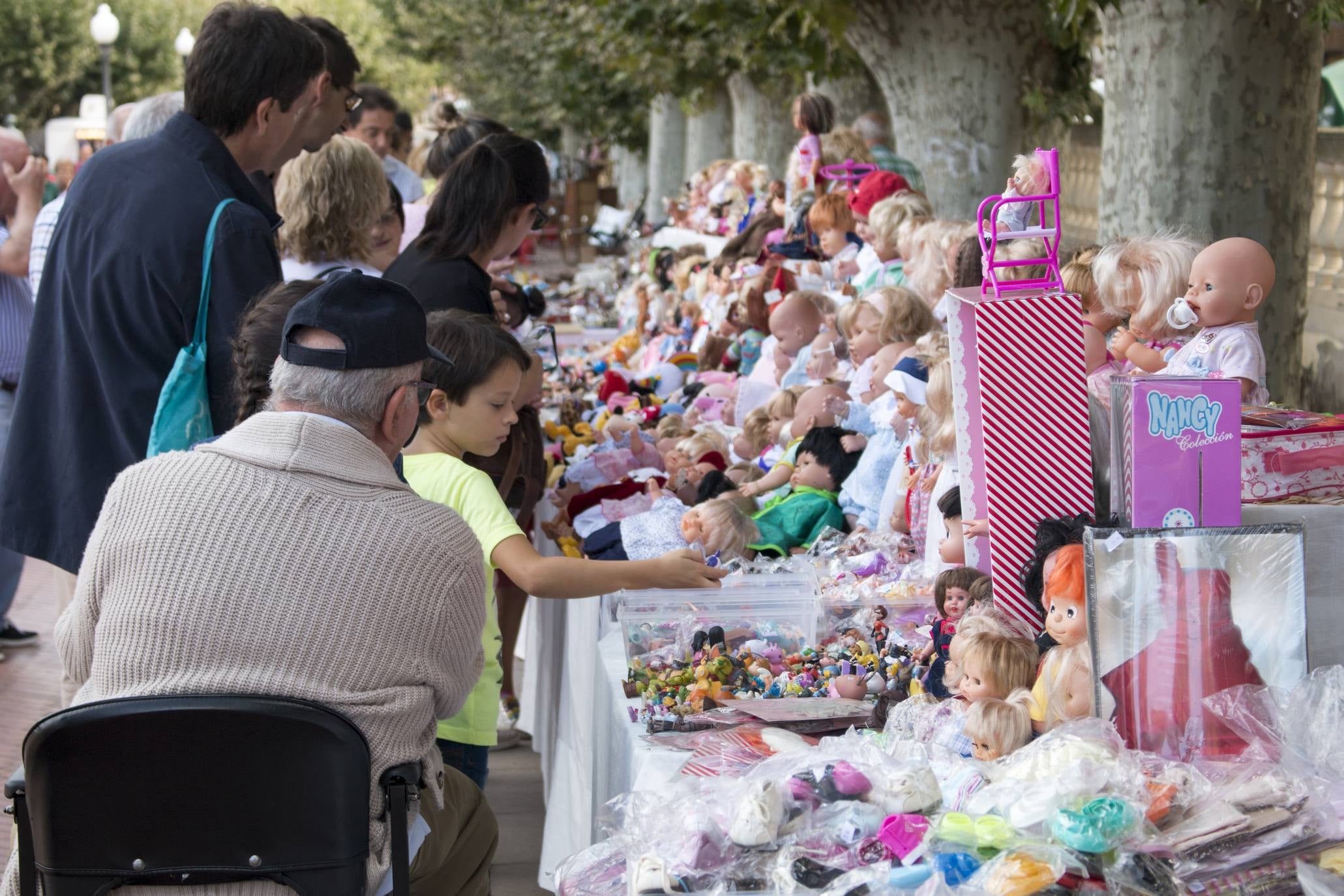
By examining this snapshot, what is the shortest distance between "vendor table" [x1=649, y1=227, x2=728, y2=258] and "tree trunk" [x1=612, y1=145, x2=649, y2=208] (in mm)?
13008

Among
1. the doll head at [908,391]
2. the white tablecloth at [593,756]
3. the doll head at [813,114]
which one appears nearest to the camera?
the white tablecloth at [593,756]

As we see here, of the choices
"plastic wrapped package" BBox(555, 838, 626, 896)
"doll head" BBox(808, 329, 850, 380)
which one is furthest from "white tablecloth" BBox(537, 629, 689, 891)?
"doll head" BBox(808, 329, 850, 380)

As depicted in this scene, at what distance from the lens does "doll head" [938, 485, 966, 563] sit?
293 cm

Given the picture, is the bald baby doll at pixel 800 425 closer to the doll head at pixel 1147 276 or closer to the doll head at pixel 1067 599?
the doll head at pixel 1147 276

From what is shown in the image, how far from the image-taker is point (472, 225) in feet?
13.5

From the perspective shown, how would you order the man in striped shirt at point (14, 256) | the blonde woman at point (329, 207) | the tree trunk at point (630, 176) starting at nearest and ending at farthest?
the blonde woman at point (329, 207) < the man in striped shirt at point (14, 256) < the tree trunk at point (630, 176)

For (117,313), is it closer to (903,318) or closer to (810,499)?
(810,499)

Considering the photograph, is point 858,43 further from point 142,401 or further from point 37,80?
point 37,80

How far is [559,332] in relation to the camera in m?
10.4

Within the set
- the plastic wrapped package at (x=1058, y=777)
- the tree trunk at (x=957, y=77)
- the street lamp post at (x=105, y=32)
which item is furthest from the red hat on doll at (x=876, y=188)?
the street lamp post at (x=105, y=32)

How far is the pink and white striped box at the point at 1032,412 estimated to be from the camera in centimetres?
253

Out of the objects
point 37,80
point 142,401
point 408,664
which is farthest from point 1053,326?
point 37,80

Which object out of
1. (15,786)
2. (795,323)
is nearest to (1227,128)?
(795,323)

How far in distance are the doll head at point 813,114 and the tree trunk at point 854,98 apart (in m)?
2.42
